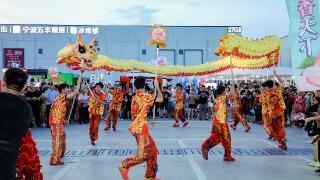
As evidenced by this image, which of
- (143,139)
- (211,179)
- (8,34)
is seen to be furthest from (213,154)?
(8,34)

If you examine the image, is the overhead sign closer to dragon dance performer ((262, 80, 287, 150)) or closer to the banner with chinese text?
dragon dance performer ((262, 80, 287, 150))

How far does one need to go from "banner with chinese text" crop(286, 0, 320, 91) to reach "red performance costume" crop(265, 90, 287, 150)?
139 inches

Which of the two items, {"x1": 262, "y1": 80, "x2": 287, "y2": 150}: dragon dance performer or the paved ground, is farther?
{"x1": 262, "y1": 80, "x2": 287, "y2": 150}: dragon dance performer

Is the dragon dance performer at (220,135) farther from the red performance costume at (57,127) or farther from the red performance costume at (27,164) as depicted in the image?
the red performance costume at (27,164)

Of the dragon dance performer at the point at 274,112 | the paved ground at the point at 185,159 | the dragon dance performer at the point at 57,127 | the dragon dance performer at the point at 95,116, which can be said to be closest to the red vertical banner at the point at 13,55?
the paved ground at the point at 185,159

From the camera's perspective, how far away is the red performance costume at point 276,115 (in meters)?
11.1

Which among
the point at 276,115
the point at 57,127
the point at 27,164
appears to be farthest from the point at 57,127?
the point at 276,115

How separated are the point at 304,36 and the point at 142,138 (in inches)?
133

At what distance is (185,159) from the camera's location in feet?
31.2

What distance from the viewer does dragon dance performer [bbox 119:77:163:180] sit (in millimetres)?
6848

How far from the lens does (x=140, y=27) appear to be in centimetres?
4669

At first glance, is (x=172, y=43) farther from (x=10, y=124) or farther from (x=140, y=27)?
(x=10, y=124)

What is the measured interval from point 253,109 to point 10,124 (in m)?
17.8

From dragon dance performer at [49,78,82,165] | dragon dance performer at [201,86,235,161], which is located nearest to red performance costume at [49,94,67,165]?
dragon dance performer at [49,78,82,165]
